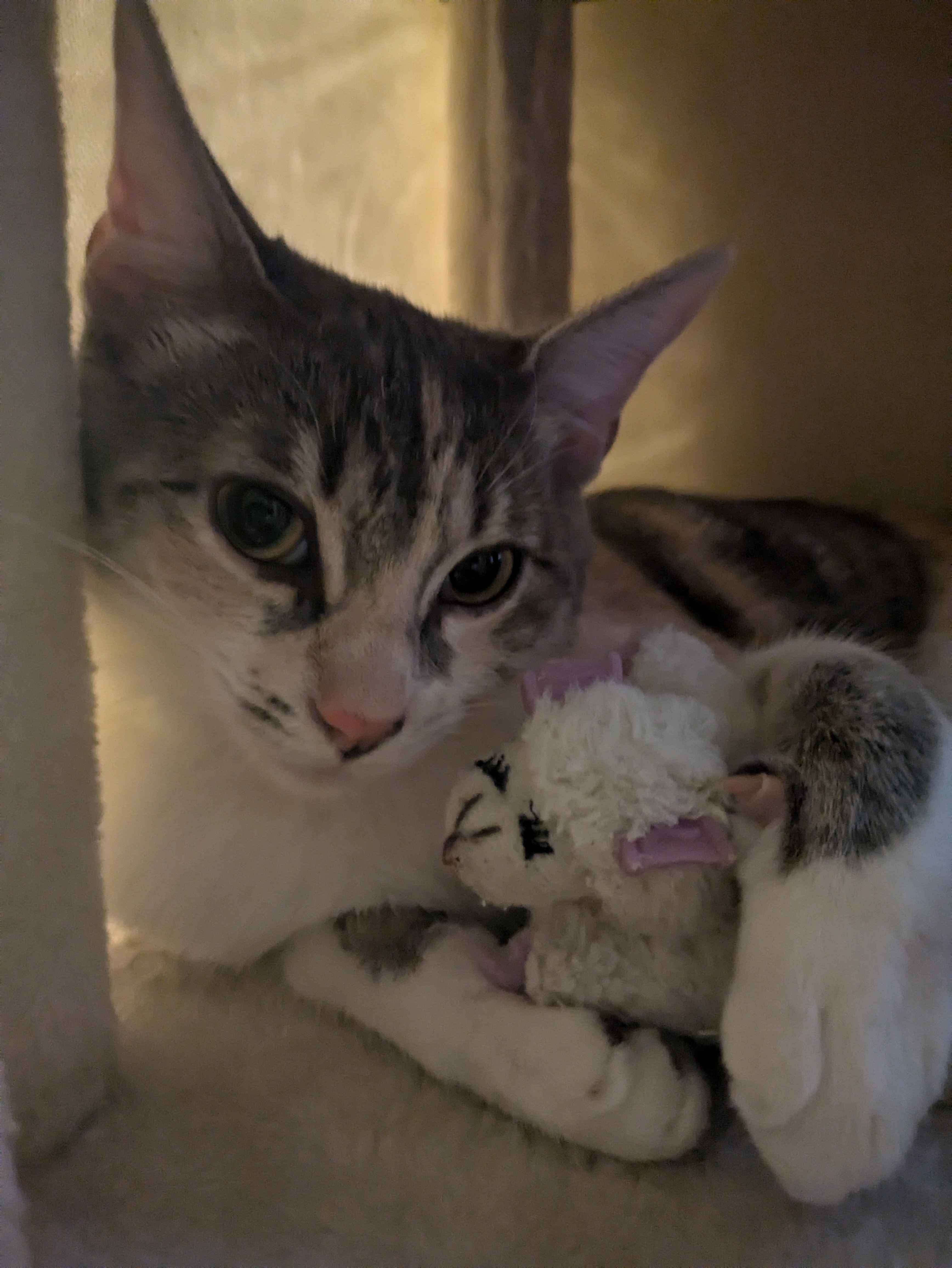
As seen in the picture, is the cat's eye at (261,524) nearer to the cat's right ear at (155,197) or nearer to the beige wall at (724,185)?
the cat's right ear at (155,197)

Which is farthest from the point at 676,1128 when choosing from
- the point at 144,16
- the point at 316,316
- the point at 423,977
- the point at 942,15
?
the point at 942,15

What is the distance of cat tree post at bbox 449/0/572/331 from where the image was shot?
1.46m

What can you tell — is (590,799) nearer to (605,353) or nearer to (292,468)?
(292,468)

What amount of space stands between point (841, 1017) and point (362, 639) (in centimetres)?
39

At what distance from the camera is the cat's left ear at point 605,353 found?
0.87 metres

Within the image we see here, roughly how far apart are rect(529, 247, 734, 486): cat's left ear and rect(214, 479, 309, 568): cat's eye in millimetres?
299

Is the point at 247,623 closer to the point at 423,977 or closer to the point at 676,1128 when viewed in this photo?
the point at 423,977

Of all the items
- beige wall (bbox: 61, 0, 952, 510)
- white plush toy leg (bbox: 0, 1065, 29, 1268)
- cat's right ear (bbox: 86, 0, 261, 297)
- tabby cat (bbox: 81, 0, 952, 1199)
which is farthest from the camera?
beige wall (bbox: 61, 0, 952, 510)

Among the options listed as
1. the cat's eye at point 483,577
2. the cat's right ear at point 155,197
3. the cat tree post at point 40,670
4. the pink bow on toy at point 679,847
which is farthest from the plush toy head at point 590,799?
the cat's right ear at point 155,197

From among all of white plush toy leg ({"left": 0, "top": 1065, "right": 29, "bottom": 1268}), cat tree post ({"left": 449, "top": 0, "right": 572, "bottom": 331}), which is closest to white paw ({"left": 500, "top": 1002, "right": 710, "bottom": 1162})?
white plush toy leg ({"left": 0, "top": 1065, "right": 29, "bottom": 1268})

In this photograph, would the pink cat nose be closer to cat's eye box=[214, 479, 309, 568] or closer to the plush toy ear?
cat's eye box=[214, 479, 309, 568]

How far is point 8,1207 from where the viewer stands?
0.49m

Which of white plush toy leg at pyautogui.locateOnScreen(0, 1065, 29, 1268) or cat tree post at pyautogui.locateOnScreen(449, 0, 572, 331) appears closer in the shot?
white plush toy leg at pyautogui.locateOnScreen(0, 1065, 29, 1268)

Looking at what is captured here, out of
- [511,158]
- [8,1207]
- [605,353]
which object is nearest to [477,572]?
[605,353]
